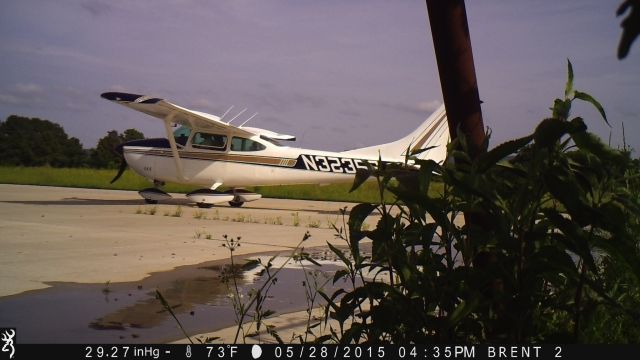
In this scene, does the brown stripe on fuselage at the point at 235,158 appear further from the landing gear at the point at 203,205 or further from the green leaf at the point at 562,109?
the green leaf at the point at 562,109

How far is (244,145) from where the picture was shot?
17531mm

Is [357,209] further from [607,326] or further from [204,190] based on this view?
[204,190]

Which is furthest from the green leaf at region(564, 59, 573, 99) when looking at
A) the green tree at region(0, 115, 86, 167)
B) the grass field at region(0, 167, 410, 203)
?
the green tree at region(0, 115, 86, 167)

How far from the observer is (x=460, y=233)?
6.13ft

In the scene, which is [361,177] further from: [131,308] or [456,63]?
[131,308]

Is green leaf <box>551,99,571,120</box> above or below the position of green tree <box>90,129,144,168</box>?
below

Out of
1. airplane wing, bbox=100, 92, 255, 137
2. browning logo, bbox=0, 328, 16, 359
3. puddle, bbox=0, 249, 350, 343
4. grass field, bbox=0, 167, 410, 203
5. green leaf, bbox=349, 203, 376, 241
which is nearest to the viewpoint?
green leaf, bbox=349, 203, 376, 241

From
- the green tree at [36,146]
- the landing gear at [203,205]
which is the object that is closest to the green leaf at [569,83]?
the landing gear at [203,205]

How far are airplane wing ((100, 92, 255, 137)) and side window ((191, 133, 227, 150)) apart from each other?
22 cm

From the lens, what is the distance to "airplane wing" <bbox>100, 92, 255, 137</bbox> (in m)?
15.6

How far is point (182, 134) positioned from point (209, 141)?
0.87 meters

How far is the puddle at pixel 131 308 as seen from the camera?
3.82 meters

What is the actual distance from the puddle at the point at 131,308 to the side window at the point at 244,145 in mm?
11309

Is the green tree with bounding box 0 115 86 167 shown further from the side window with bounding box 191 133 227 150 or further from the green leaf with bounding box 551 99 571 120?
the green leaf with bounding box 551 99 571 120
